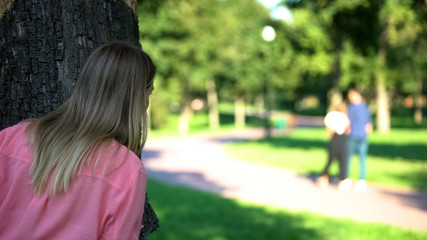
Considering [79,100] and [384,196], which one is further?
[384,196]

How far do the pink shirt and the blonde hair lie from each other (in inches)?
1.7

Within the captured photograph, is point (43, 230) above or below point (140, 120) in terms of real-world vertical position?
below

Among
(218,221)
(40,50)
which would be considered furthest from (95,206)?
(218,221)

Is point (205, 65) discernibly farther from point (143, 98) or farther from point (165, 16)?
point (143, 98)

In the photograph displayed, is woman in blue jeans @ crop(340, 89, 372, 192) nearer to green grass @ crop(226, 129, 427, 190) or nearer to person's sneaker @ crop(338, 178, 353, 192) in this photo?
person's sneaker @ crop(338, 178, 353, 192)

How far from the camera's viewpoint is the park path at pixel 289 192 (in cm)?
Result: 746

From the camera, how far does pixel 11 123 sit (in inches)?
91.1

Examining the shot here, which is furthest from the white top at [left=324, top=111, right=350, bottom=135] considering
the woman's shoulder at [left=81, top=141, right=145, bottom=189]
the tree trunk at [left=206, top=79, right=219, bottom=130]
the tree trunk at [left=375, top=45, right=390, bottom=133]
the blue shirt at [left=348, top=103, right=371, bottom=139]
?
the tree trunk at [left=206, top=79, right=219, bottom=130]

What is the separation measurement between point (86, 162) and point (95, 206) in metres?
0.15

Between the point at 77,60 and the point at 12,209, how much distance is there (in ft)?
2.89

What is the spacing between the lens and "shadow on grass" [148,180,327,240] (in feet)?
18.4

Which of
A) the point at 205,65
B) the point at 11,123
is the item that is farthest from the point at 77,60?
the point at 205,65

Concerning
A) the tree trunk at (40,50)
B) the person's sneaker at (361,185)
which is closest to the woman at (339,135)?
the person's sneaker at (361,185)

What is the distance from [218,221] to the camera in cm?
639
